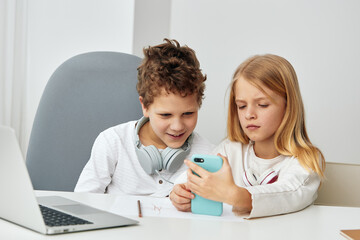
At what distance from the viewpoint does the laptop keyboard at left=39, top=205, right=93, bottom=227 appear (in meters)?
0.80

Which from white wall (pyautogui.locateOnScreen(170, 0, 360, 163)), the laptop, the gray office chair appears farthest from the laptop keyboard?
white wall (pyautogui.locateOnScreen(170, 0, 360, 163))

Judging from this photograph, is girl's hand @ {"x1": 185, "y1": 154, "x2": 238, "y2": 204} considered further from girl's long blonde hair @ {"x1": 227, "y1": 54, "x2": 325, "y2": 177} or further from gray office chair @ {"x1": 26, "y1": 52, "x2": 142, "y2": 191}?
gray office chair @ {"x1": 26, "y1": 52, "x2": 142, "y2": 191}

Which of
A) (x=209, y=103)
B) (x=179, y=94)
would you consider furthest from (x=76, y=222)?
(x=209, y=103)

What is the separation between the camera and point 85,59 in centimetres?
200

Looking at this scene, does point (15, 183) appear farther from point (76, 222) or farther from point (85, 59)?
point (85, 59)

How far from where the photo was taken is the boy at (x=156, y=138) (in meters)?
1.54

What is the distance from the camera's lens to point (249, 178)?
1.42 meters

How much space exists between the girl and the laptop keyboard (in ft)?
0.97

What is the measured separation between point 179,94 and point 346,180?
61cm

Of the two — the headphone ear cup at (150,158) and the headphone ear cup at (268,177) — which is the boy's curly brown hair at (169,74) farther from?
the headphone ear cup at (268,177)

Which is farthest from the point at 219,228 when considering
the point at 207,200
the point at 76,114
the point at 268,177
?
the point at 76,114

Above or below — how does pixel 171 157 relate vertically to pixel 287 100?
below

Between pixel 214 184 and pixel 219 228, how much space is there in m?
0.14

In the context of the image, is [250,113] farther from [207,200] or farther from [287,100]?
[207,200]
